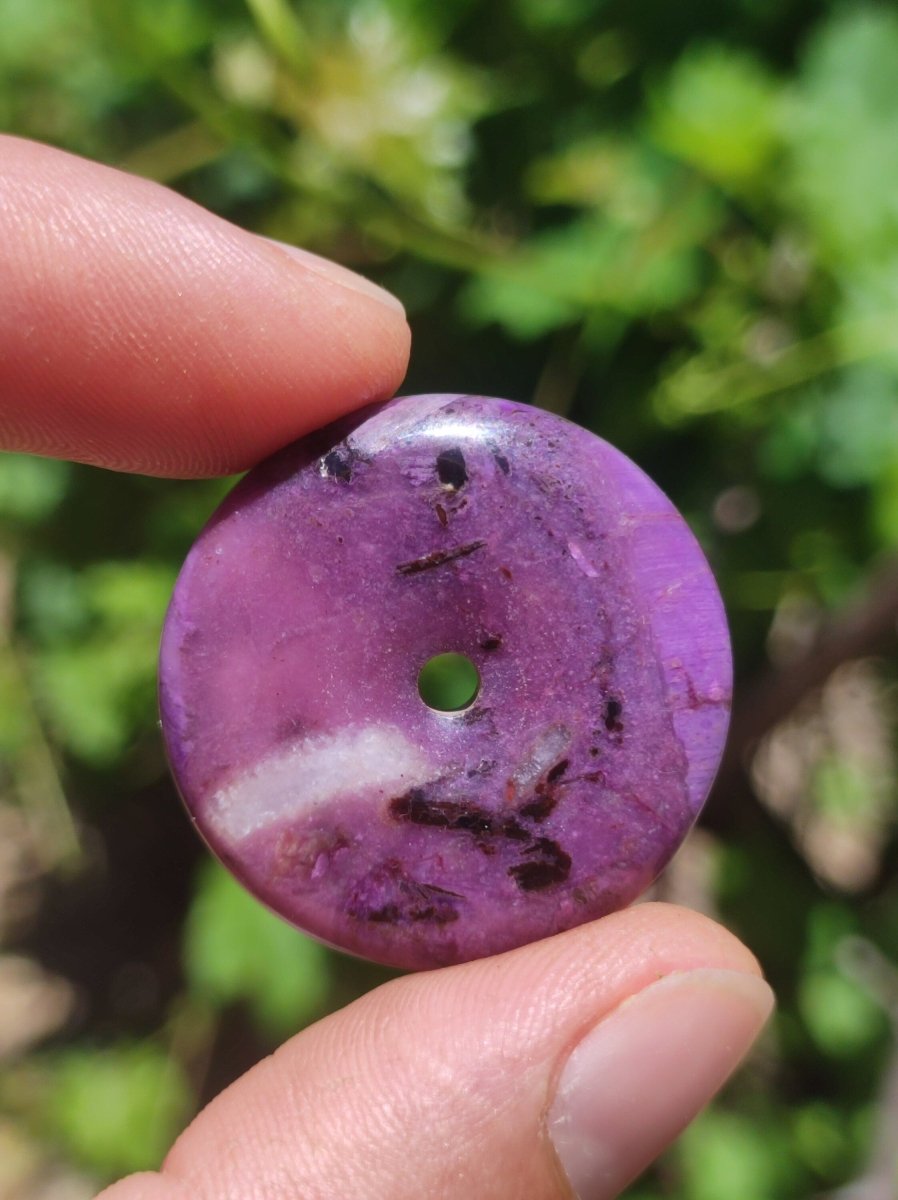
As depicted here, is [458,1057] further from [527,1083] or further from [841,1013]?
[841,1013]

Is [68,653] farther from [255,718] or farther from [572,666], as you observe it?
[572,666]

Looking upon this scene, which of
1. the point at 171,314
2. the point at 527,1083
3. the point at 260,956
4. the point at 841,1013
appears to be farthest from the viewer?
the point at 841,1013

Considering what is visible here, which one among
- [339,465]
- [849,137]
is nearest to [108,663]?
[339,465]

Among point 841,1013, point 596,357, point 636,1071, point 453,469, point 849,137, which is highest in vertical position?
point 849,137

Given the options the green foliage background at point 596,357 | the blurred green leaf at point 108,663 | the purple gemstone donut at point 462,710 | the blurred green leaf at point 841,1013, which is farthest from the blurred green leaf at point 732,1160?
the blurred green leaf at point 108,663

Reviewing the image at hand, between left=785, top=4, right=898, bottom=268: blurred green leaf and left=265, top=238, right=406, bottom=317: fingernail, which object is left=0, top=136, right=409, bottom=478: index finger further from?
left=785, top=4, right=898, bottom=268: blurred green leaf

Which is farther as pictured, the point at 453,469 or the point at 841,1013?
the point at 841,1013

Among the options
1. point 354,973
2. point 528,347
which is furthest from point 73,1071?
point 528,347

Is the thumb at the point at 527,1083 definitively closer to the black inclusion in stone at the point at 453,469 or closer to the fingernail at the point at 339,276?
the black inclusion in stone at the point at 453,469
